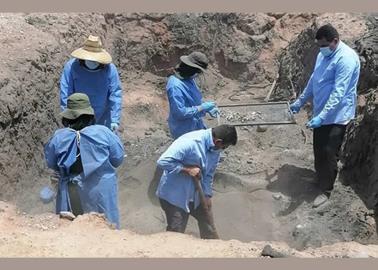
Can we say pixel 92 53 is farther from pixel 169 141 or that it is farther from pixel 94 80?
pixel 169 141

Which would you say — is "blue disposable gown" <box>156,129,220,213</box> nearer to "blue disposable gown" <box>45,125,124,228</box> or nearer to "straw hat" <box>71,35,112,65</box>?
"blue disposable gown" <box>45,125,124,228</box>

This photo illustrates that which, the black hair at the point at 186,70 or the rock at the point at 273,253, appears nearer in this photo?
the rock at the point at 273,253

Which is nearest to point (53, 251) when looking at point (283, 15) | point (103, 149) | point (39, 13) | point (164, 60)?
point (103, 149)

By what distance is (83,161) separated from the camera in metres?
6.66

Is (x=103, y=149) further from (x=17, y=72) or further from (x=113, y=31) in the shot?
(x=113, y=31)

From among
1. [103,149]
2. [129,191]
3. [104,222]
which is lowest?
[129,191]

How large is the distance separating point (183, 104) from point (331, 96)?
1.70 meters

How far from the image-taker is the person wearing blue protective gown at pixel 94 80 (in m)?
8.30

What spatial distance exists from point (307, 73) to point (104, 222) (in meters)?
5.82

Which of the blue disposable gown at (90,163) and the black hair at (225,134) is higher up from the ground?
the black hair at (225,134)

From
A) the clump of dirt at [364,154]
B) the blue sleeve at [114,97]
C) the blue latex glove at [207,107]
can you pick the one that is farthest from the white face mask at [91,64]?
the clump of dirt at [364,154]

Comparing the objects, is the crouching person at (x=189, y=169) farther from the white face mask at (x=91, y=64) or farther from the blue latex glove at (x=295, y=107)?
the blue latex glove at (x=295, y=107)

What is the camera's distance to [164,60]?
12711mm

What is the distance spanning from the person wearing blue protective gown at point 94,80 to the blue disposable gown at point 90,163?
170 centimetres
